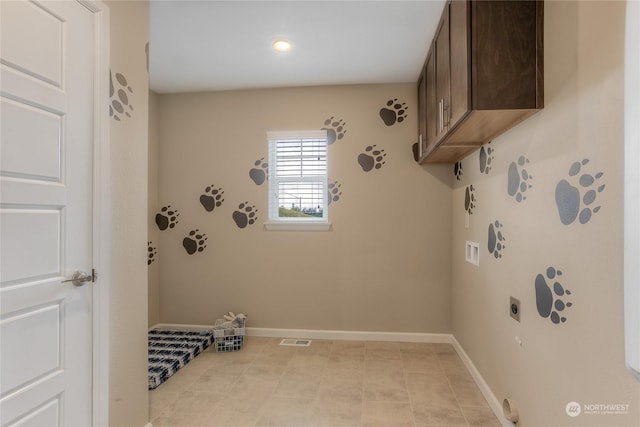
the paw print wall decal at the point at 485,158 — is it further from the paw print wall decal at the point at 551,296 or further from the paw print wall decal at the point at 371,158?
the paw print wall decal at the point at 371,158

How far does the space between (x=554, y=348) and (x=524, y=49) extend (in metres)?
1.34

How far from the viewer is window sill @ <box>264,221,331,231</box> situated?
10.8ft

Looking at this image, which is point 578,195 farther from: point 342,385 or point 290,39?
point 290,39

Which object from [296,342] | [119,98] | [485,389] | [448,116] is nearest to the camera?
[119,98]

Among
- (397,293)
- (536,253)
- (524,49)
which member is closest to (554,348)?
(536,253)

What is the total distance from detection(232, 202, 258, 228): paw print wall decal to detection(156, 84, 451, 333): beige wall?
0.14 feet

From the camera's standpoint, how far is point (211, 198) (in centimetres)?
345

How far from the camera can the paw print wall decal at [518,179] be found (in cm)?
165

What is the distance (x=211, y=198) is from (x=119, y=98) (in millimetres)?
1861

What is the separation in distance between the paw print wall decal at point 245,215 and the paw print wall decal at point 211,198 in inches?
8.4

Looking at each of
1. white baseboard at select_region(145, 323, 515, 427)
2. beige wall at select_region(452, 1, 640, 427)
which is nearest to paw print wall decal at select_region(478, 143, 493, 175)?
beige wall at select_region(452, 1, 640, 427)

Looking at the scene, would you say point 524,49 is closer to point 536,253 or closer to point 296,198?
point 536,253

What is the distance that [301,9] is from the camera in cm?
208

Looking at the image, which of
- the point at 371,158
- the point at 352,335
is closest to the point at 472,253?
the point at 371,158
